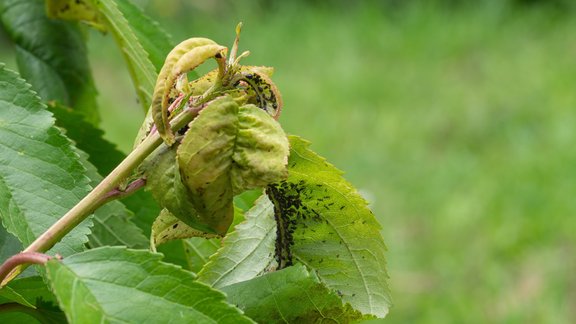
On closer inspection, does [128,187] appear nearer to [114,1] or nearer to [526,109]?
[114,1]

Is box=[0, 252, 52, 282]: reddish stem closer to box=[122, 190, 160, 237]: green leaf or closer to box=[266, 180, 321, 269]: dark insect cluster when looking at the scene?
box=[266, 180, 321, 269]: dark insect cluster

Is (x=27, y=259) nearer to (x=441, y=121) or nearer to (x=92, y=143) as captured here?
(x=92, y=143)

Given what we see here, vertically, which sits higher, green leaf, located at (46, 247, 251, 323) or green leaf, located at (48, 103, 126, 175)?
green leaf, located at (48, 103, 126, 175)

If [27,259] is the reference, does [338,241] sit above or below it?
above

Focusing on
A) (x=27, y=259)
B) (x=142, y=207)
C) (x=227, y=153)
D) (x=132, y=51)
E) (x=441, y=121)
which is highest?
(x=441, y=121)

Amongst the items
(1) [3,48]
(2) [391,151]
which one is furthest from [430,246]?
(1) [3,48]

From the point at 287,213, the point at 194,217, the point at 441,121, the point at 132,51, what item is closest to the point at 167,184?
the point at 194,217

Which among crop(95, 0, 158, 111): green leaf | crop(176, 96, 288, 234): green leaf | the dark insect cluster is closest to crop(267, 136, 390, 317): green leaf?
the dark insect cluster
